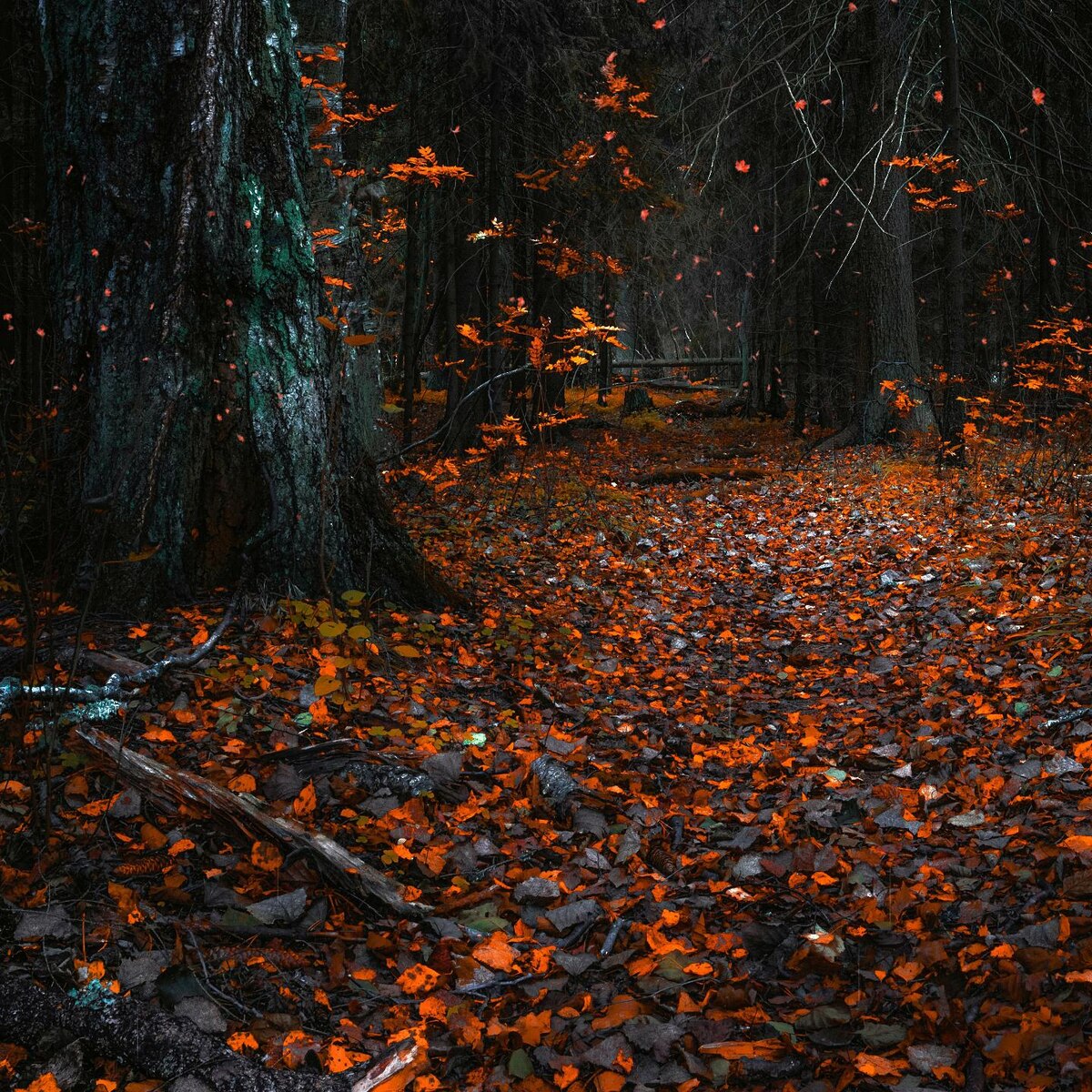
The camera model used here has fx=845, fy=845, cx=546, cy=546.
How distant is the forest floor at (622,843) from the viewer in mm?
2221

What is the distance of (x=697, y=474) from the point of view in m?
11.0

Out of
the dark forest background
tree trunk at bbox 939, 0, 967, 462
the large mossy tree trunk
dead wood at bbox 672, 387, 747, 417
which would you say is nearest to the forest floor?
the large mossy tree trunk

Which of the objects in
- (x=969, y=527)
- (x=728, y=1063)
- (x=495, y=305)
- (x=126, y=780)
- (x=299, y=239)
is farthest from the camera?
(x=495, y=305)

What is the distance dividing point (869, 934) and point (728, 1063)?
0.73m

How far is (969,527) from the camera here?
7195 mm

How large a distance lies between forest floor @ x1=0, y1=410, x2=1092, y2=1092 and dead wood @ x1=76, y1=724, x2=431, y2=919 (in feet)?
0.16

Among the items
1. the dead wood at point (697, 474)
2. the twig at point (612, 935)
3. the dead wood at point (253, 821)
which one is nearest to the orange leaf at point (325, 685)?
the dead wood at point (253, 821)

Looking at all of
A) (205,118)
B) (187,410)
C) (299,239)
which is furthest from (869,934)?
(205,118)

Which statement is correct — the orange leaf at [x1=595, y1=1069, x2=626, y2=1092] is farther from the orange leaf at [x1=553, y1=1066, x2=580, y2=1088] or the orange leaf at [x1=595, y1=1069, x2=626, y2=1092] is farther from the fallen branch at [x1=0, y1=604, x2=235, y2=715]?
the fallen branch at [x1=0, y1=604, x2=235, y2=715]

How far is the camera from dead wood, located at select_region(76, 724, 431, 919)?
2750 mm

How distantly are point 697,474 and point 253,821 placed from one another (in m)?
8.84

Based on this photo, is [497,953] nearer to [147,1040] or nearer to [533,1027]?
[533,1027]

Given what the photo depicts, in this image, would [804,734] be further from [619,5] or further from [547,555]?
[619,5]

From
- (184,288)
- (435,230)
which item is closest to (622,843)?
(184,288)
